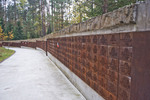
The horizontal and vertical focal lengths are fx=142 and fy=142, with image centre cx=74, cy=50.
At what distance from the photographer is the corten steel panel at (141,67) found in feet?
5.79

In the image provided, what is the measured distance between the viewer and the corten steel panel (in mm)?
1764

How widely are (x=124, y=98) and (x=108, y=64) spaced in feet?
2.31

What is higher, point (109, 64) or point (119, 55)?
point (119, 55)

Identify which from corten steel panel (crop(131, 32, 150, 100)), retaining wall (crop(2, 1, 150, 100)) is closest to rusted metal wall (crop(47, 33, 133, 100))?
retaining wall (crop(2, 1, 150, 100))

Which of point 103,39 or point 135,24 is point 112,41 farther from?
point 135,24

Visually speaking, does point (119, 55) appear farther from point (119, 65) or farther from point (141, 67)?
point (141, 67)

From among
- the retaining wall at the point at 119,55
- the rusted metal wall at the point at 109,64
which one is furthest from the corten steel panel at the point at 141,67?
the rusted metal wall at the point at 109,64

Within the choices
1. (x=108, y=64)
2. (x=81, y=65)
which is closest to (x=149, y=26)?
(x=108, y=64)

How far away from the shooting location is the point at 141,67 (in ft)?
6.03

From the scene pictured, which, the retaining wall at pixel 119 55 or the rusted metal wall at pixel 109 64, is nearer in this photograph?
the retaining wall at pixel 119 55

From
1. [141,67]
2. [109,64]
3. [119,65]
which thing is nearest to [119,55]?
[119,65]

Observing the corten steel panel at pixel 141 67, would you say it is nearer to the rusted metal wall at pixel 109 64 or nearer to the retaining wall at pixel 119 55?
the retaining wall at pixel 119 55

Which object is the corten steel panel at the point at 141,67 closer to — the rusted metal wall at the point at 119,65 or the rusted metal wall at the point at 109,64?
the rusted metal wall at the point at 119,65

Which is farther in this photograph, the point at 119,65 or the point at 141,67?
the point at 119,65
